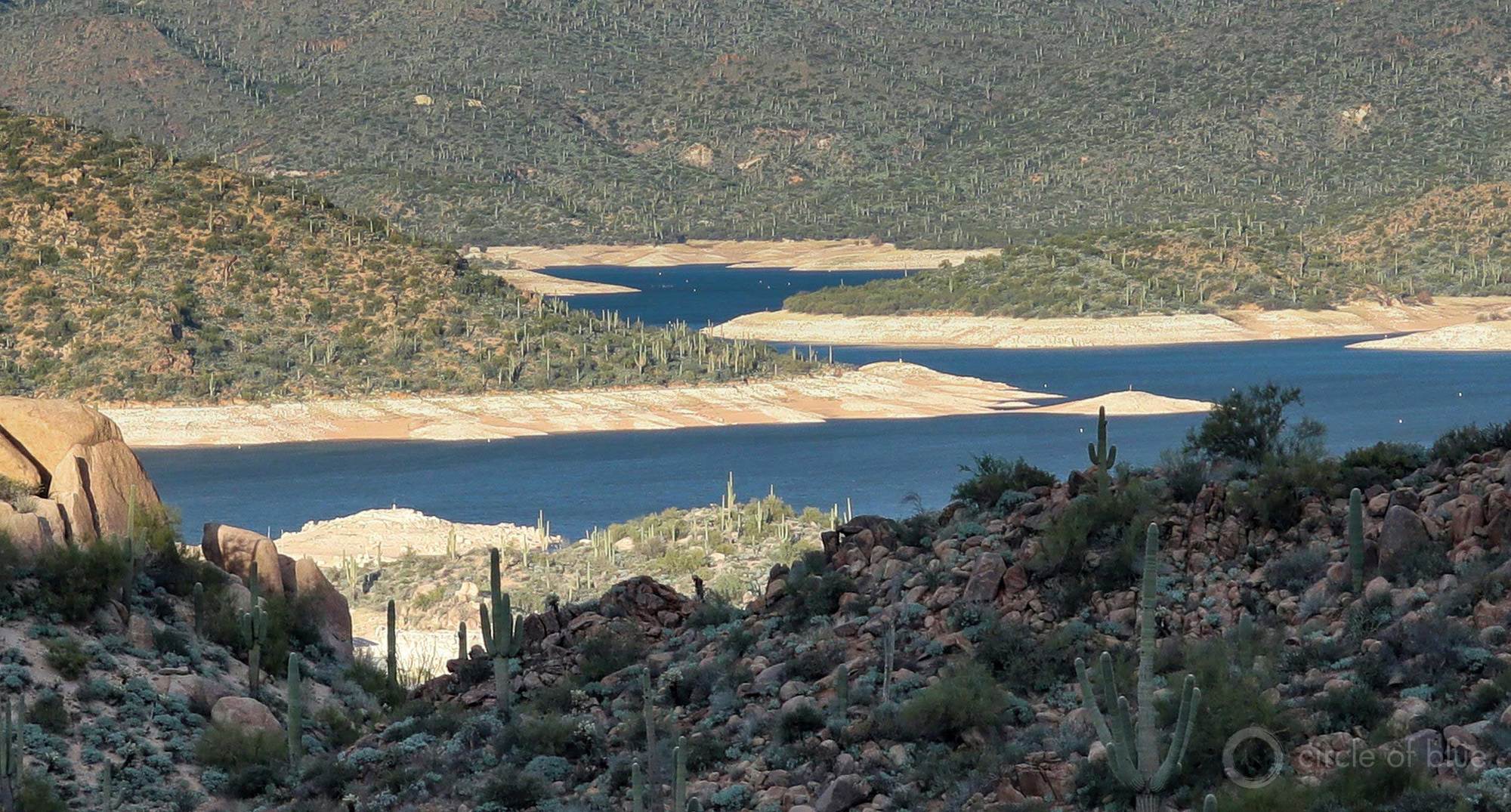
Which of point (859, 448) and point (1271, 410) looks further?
point (859, 448)

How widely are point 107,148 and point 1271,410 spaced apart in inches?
4780

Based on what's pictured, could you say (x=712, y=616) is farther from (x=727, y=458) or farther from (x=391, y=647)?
(x=727, y=458)

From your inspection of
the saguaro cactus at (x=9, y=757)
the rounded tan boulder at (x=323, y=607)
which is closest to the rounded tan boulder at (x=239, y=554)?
the rounded tan boulder at (x=323, y=607)

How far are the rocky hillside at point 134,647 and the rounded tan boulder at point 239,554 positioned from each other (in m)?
0.04

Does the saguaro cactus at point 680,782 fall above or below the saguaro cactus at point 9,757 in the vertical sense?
above

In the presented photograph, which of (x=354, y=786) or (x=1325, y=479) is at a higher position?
(x=1325, y=479)

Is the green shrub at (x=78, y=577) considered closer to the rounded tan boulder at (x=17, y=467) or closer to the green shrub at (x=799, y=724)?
the rounded tan boulder at (x=17, y=467)

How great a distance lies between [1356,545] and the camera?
23.7m

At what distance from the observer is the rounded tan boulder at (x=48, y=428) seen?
123ft

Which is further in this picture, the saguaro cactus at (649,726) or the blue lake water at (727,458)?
the blue lake water at (727,458)

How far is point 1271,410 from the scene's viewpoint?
31.6 m

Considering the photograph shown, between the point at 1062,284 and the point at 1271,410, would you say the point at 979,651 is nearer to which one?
the point at 1271,410

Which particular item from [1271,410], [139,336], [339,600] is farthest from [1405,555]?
[139,336]

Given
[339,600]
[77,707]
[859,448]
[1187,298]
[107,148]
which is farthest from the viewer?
[1187,298]
